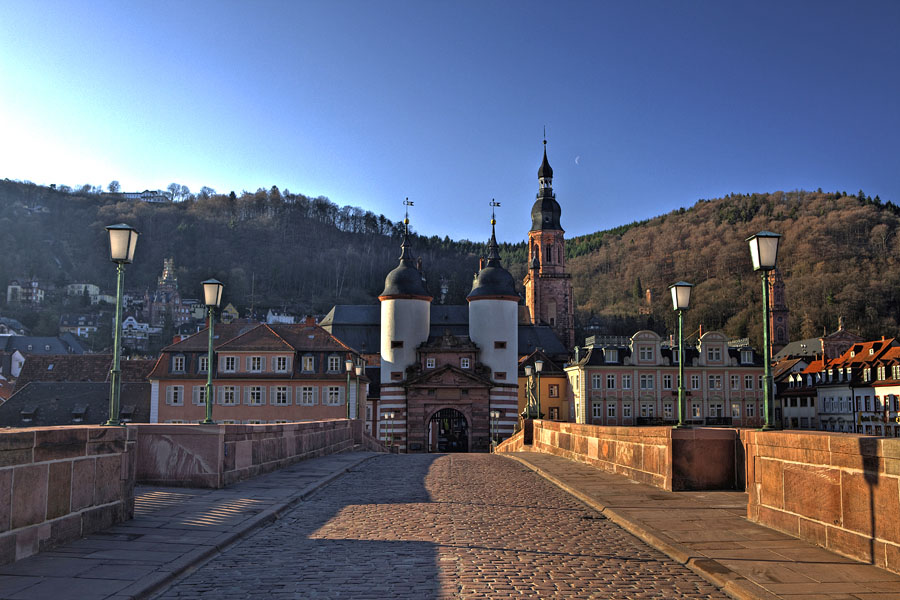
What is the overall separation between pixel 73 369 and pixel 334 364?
98.0ft

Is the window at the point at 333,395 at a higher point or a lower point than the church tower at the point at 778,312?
lower

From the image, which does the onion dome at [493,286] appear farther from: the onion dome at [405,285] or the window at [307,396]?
the window at [307,396]

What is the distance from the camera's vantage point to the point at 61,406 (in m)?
61.1

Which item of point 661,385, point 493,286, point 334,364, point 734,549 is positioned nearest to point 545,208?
point 661,385


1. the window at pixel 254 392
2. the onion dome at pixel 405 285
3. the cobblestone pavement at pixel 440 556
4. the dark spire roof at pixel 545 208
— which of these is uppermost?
the dark spire roof at pixel 545 208

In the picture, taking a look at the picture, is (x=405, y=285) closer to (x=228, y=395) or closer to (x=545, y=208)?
(x=228, y=395)

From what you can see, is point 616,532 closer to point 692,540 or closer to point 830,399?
point 692,540

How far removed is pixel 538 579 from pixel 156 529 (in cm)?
491

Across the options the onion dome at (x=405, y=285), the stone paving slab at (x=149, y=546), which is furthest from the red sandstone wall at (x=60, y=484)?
the onion dome at (x=405, y=285)

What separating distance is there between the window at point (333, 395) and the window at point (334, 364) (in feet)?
3.79

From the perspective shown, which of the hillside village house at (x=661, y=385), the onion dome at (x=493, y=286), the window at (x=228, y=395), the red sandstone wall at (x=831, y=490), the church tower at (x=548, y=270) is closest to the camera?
the red sandstone wall at (x=831, y=490)

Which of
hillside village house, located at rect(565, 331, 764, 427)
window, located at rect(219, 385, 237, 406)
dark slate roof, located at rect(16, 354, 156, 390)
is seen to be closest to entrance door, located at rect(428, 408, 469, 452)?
hillside village house, located at rect(565, 331, 764, 427)

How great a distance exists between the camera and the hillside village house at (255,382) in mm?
59625

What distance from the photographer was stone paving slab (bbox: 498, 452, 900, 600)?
7.29 meters
